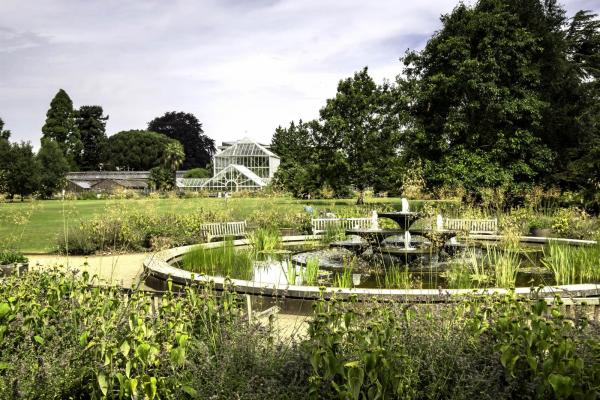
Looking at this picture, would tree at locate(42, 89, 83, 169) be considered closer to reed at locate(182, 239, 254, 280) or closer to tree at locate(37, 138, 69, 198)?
tree at locate(37, 138, 69, 198)

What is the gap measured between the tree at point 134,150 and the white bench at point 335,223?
2639 inches

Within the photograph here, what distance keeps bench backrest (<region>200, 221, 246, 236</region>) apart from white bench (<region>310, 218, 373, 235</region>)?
1.82 metres

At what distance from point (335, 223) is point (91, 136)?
72473mm

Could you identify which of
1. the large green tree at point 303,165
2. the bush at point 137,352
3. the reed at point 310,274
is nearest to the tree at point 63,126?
the large green tree at point 303,165

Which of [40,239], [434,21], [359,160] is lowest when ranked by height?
[40,239]

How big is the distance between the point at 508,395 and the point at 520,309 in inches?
27.3

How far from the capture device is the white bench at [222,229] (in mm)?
11905

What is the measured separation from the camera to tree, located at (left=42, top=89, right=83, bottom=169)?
67.5 meters

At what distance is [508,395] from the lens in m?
2.39

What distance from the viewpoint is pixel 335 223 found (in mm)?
12969

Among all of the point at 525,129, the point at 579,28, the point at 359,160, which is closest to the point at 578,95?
the point at 525,129

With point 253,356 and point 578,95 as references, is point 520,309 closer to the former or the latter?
point 253,356

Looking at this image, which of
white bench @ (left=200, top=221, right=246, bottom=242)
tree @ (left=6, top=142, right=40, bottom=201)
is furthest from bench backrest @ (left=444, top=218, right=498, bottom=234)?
tree @ (left=6, top=142, right=40, bottom=201)

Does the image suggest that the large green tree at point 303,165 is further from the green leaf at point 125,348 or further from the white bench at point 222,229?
the green leaf at point 125,348
